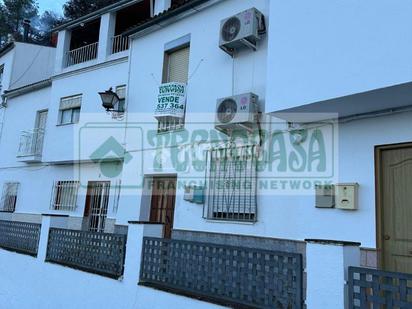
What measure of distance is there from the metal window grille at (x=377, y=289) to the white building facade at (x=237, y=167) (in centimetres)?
2

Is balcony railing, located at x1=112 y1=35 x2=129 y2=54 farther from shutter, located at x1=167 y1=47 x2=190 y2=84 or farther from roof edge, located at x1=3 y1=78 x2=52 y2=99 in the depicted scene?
roof edge, located at x1=3 y1=78 x2=52 y2=99

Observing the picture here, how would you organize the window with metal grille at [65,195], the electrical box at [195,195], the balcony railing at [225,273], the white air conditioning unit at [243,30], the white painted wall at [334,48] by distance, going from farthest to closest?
1. the window with metal grille at [65,195]
2. the electrical box at [195,195]
3. the white air conditioning unit at [243,30]
4. the white painted wall at [334,48]
5. the balcony railing at [225,273]

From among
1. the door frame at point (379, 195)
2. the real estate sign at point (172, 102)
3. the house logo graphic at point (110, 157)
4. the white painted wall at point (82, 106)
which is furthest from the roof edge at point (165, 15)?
the door frame at point (379, 195)

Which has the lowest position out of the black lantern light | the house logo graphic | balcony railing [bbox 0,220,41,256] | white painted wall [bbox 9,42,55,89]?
balcony railing [bbox 0,220,41,256]

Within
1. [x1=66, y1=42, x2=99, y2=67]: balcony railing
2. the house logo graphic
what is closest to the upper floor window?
the house logo graphic

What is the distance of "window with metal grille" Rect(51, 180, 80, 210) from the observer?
12812 mm

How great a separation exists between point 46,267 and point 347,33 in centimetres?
728

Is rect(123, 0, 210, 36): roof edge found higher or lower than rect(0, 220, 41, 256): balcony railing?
higher

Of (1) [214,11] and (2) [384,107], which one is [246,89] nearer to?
(1) [214,11]

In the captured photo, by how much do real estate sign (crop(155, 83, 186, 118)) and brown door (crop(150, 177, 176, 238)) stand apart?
1584mm

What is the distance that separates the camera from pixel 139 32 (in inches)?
421

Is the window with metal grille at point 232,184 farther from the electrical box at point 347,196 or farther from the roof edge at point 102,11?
the roof edge at point 102,11

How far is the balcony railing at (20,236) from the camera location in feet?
29.5

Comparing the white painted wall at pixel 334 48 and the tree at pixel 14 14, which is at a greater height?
the tree at pixel 14 14
